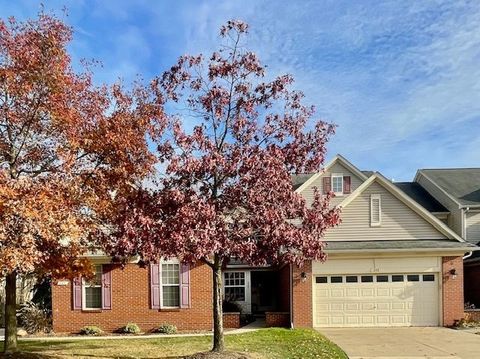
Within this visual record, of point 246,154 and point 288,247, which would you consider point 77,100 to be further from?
point 288,247

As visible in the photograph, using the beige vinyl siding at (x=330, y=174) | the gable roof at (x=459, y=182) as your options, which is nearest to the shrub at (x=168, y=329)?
the beige vinyl siding at (x=330, y=174)

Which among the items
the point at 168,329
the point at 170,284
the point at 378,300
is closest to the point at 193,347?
the point at 168,329

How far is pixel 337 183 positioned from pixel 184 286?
11.3 metres

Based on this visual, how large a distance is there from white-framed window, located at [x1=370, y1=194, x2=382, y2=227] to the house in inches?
1.6

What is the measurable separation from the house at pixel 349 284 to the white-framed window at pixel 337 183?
6628mm

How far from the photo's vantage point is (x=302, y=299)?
22.1 m

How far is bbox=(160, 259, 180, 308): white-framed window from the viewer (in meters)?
22.8

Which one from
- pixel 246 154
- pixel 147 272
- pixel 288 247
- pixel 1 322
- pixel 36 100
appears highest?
pixel 36 100

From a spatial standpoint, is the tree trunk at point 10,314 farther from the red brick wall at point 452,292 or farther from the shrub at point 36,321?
the red brick wall at point 452,292

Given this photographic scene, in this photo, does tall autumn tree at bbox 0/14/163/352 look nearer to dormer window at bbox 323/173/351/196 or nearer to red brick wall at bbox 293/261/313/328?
red brick wall at bbox 293/261/313/328

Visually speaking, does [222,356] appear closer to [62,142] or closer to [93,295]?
[62,142]

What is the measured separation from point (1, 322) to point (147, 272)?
7899 millimetres

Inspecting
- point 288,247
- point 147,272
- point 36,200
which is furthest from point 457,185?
point 36,200

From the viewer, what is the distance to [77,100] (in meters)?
12.8
